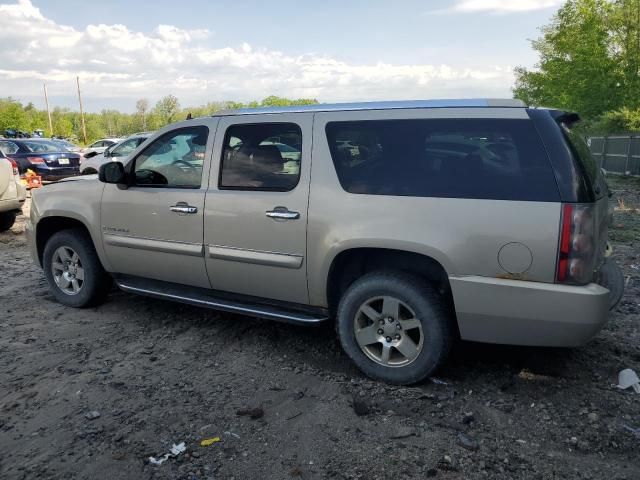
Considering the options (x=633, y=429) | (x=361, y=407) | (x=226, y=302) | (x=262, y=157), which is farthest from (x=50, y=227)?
(x=633, y=429)

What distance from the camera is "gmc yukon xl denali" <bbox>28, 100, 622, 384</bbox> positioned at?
3238mm

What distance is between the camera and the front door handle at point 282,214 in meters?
3.97

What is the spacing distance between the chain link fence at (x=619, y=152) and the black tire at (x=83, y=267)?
18.1m

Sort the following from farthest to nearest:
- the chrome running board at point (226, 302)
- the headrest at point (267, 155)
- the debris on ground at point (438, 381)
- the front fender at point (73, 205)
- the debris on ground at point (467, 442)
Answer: the front fender at point (73, 205)
the headrest at point (267, 155)
the chrome running board at point (226, 302)
the debris on ground at point (438, 381)
the debris on ground at point (467, 442)

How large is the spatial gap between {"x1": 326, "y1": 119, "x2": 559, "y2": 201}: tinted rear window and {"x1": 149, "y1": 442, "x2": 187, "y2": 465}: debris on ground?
6.22 feet

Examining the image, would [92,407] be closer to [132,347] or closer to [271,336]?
[132,347]

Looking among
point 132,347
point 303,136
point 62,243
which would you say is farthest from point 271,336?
point 62,243

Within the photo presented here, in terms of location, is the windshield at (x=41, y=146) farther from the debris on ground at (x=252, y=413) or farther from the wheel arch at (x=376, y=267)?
the debris on ground at (x=252, y=413)

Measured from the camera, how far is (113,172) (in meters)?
4.75

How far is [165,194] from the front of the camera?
462cm

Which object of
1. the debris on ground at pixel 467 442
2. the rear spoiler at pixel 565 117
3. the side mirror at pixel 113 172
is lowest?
the debris on ground at pixel 467 442

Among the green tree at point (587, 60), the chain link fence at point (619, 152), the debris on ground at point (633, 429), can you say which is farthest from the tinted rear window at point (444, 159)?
the green tree at point (587, 60)

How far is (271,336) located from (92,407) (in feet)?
5.26

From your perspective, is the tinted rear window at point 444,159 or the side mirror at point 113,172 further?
the side mirror at point 113,172
